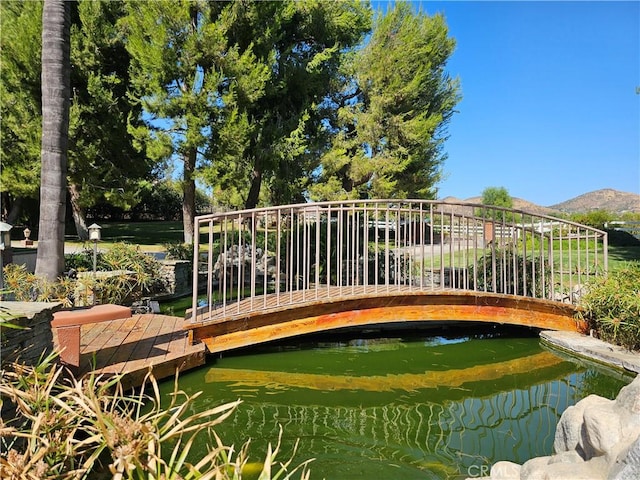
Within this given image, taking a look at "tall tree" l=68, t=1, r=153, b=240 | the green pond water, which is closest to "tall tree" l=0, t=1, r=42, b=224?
"tall tree" l=68, t=1, r=153, b=240

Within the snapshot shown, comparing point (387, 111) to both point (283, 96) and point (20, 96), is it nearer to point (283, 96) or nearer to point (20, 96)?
point (283, 96)

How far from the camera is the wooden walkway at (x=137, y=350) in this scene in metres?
3.90

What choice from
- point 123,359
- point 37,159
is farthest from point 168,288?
point 37,159

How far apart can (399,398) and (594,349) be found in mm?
2810

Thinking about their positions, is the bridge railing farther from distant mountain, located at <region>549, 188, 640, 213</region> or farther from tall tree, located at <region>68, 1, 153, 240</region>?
distant mountain, located at <region>549, 188, 640, 213</region>

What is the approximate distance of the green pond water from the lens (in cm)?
308

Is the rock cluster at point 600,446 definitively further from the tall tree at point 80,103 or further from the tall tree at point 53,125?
the tall tree at point 80,103

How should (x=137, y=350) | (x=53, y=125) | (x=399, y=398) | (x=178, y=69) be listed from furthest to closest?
(x=178, y=69) < (x=53, y=125) < (x=137, y=350) < (x=399, y=398)

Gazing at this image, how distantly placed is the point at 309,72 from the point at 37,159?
9541 millimetres

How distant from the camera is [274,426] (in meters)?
3.49

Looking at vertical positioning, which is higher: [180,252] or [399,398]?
[180,252]

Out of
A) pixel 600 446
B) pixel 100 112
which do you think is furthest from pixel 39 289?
pixel 100 112

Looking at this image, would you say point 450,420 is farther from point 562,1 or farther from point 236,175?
point 236,175

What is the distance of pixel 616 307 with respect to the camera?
5.28 metres
